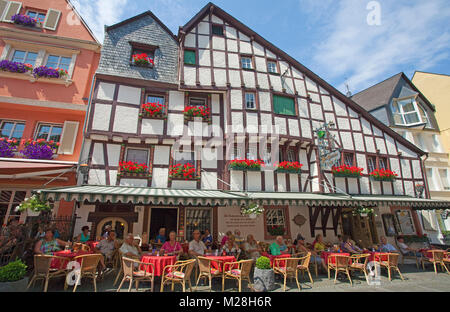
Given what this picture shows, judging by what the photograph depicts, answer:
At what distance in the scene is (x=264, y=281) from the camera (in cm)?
573

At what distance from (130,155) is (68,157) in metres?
2.44

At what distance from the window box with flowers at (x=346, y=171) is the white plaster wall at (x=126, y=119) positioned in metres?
10.3

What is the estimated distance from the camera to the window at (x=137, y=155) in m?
9.62

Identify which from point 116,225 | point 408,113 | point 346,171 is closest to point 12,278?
point 116,225

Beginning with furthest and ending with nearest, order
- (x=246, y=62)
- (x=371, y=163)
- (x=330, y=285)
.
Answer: (x=371, y=163), (x=246, y=62), (x=330, y=285)

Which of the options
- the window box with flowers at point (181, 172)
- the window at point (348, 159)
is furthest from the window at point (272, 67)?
the window box with flowers at point (181, 172)

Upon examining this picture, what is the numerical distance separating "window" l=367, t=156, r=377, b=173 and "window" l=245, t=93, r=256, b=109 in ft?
25.5

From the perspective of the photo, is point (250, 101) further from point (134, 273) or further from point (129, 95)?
point (134, 273)

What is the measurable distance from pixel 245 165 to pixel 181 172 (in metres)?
2.89

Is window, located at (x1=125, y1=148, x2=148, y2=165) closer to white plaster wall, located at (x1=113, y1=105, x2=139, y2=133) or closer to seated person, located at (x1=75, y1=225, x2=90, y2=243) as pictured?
white plaster wall, located at (x1=113, y1=105, x2=139, y2=133)

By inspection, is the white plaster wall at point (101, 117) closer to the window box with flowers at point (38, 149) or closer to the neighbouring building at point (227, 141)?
the neighbouring building at point (227, 141)

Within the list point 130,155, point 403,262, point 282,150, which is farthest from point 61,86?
point 403,262

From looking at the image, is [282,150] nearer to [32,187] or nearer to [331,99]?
[331,99]

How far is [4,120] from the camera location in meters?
9.32
